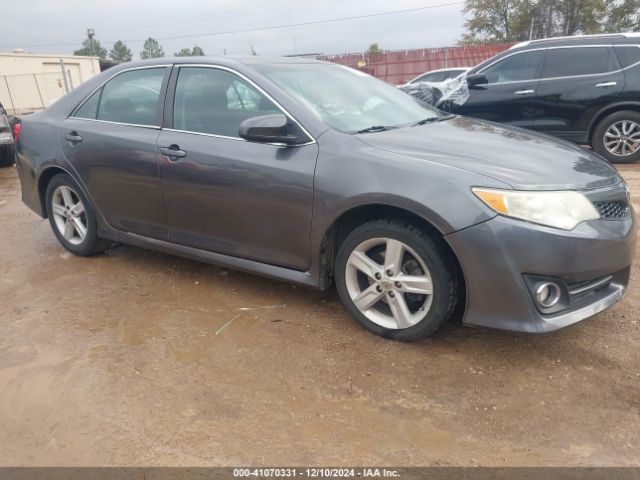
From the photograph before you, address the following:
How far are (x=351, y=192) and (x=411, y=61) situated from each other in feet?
73.7

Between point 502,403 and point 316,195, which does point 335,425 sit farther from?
point 316,195

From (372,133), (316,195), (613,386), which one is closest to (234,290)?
(316,195)

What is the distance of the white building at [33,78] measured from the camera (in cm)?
2745

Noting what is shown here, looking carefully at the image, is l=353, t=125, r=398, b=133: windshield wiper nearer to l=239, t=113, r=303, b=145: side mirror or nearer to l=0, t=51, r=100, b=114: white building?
l=239, t=113, r=303, b=145: side mirror

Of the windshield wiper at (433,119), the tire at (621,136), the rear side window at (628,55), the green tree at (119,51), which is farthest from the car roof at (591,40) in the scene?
the green tree at (119,51)

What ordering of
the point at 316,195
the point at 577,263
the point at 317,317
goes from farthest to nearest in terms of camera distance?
the point at 317,317
the point at 316,195
the point at 577,263

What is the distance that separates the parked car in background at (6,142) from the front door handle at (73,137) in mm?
6980

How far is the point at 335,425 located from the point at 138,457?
833 millimetres

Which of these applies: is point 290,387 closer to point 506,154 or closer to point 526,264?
point 526,264

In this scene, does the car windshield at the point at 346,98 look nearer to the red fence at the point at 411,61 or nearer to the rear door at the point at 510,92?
the rear door at the point at 510,92

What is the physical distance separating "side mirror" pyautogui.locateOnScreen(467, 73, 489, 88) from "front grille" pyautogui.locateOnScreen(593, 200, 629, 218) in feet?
18.2

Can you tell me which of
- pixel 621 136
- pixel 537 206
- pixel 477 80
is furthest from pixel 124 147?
pixel 621 136

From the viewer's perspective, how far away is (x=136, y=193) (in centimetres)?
396

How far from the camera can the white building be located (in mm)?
27453
